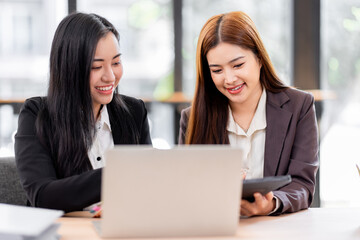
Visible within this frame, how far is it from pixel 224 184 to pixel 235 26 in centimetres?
82

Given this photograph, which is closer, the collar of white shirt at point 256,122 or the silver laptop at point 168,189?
the silver laptop at point 168,189

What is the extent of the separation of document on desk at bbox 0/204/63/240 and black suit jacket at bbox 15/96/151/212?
224 mm

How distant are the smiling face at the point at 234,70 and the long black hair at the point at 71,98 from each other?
1.29 feet

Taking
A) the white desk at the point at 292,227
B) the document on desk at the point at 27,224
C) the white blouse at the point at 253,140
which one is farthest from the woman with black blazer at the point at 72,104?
the white blouse at the point at 253,140

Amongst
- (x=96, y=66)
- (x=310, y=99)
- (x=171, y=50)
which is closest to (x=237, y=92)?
(x=310, y=99)

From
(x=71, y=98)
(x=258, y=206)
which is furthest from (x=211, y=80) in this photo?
(x=258, y=206)

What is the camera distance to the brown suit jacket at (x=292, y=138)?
170cm

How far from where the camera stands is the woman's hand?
141 cm

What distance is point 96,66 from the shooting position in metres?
1.71

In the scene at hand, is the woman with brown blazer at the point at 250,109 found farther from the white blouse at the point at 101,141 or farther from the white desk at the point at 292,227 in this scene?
the white blouse at the point at 101,141

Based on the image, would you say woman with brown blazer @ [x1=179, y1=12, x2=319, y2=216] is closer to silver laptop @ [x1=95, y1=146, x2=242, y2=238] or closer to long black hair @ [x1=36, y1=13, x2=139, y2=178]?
long black hair @ [x1=36, y1=13, x2=139, y2=178]

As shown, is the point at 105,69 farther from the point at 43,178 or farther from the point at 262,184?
the point at 262,184

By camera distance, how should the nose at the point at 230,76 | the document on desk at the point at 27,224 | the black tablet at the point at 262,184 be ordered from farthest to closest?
the nose at the point at 230,76
the black tablet at the point at 262,184
the document on desk at the point at 27,224

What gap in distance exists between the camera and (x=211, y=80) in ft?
6.30
